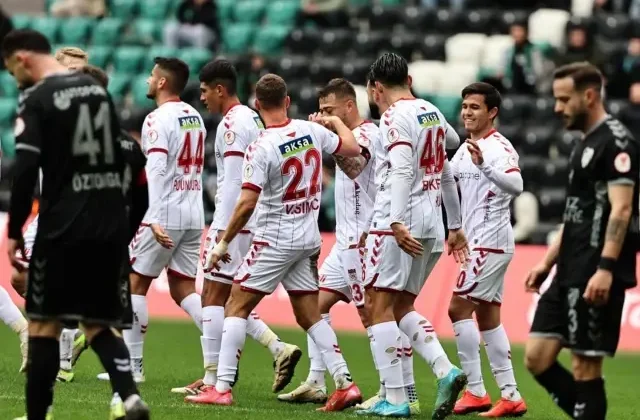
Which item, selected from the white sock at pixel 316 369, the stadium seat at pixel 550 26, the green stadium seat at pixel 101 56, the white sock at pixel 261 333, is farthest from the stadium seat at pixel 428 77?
the white sock at pixel 316 369

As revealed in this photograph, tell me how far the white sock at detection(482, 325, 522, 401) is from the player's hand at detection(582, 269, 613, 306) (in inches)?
129

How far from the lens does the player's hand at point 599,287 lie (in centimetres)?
812

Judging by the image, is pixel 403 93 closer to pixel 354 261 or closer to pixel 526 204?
pixel 354 261

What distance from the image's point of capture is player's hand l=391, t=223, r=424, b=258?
398 inches

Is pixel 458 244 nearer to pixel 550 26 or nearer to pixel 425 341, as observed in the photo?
pixel 425 341

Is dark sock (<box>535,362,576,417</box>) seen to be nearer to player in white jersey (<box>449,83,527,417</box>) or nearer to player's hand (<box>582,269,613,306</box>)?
player's hand (<box>582,269,613,306</box>)

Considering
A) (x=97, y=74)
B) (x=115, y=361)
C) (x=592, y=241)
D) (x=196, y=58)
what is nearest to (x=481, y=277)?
(x=592, y=241)

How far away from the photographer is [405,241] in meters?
10.1

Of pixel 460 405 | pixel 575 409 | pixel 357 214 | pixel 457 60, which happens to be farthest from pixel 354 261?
pixel 457 60

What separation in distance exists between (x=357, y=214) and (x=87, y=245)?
3.88 metres

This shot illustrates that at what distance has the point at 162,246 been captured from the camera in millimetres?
12109

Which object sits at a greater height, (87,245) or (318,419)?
(87,245)

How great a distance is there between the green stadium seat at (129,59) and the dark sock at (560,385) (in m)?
17.1

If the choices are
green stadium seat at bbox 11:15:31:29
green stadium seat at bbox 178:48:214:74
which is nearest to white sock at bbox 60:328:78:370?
green stadium seat at bbox 178:48:214:74
